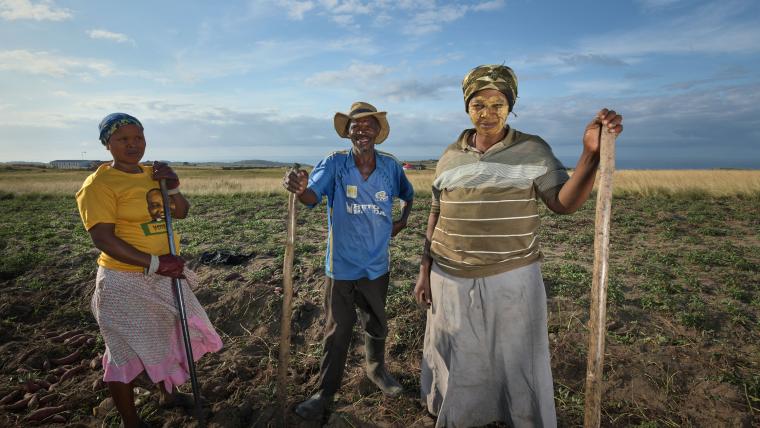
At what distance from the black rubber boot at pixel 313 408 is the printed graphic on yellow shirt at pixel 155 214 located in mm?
1584

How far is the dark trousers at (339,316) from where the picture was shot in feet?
9.80

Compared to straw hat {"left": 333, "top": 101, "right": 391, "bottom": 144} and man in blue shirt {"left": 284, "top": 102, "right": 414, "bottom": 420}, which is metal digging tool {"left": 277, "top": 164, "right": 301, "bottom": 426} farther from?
straw hat {"left": 333, "top": 101, "right": 391, "bottom": 144}

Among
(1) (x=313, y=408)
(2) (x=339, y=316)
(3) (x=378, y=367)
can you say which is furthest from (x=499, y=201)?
(1) (x=313, y=408)

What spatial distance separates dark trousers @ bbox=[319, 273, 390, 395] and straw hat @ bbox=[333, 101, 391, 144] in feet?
3.68

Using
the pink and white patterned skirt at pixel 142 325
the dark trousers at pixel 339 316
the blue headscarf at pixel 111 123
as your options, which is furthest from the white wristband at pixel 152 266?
the dark trousers at pixel 339 316

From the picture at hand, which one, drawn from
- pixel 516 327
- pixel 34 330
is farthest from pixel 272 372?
pixel 34 330

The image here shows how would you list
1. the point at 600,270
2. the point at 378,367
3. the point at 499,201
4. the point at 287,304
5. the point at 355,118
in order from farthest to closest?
1. the point at 378,367
2. the point at 355,118
3. the point at 287,304
4. the point at 499,201
5. the point at 600,270

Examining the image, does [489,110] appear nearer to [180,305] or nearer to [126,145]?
[126,145]

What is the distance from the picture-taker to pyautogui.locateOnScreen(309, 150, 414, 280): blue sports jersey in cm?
292

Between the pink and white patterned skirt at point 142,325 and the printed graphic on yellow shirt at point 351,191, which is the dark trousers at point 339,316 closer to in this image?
the printed graphic on yellow shirt at point 351,191

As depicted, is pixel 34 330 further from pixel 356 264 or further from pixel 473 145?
pixel 473 145

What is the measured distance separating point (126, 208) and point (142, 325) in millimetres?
789

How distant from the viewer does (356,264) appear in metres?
2.92

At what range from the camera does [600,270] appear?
209cm
